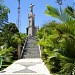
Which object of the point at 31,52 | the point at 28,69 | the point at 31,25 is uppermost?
the point at 31,25

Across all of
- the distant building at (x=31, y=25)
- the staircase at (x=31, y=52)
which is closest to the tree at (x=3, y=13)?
the staircase at (x=31, y=52)

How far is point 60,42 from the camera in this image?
1112 centimetres

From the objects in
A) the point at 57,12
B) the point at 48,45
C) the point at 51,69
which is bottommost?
the point at 51,69

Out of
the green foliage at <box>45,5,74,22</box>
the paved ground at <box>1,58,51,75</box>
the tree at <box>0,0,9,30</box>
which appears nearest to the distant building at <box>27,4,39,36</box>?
the tree at <box>0,0,9,30</box>

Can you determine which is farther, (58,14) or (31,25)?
(31,25)

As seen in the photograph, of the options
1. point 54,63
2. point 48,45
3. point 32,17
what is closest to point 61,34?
point 48,45

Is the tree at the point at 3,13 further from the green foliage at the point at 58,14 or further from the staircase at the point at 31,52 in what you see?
the green foliage at the point at 58,14

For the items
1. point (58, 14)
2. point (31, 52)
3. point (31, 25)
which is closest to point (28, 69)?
point (58, 14)

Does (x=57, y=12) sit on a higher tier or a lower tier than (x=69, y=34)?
higher

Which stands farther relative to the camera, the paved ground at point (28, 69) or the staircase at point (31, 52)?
the staircase at point (31, 52)

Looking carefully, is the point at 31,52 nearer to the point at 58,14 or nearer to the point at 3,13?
the point at 3,13

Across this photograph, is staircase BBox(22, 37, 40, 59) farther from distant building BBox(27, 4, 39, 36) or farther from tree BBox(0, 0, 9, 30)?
distant building BBox(27, 4, 39, 36)

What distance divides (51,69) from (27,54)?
14183 mm

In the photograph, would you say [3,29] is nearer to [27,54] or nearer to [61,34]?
[27,54]
